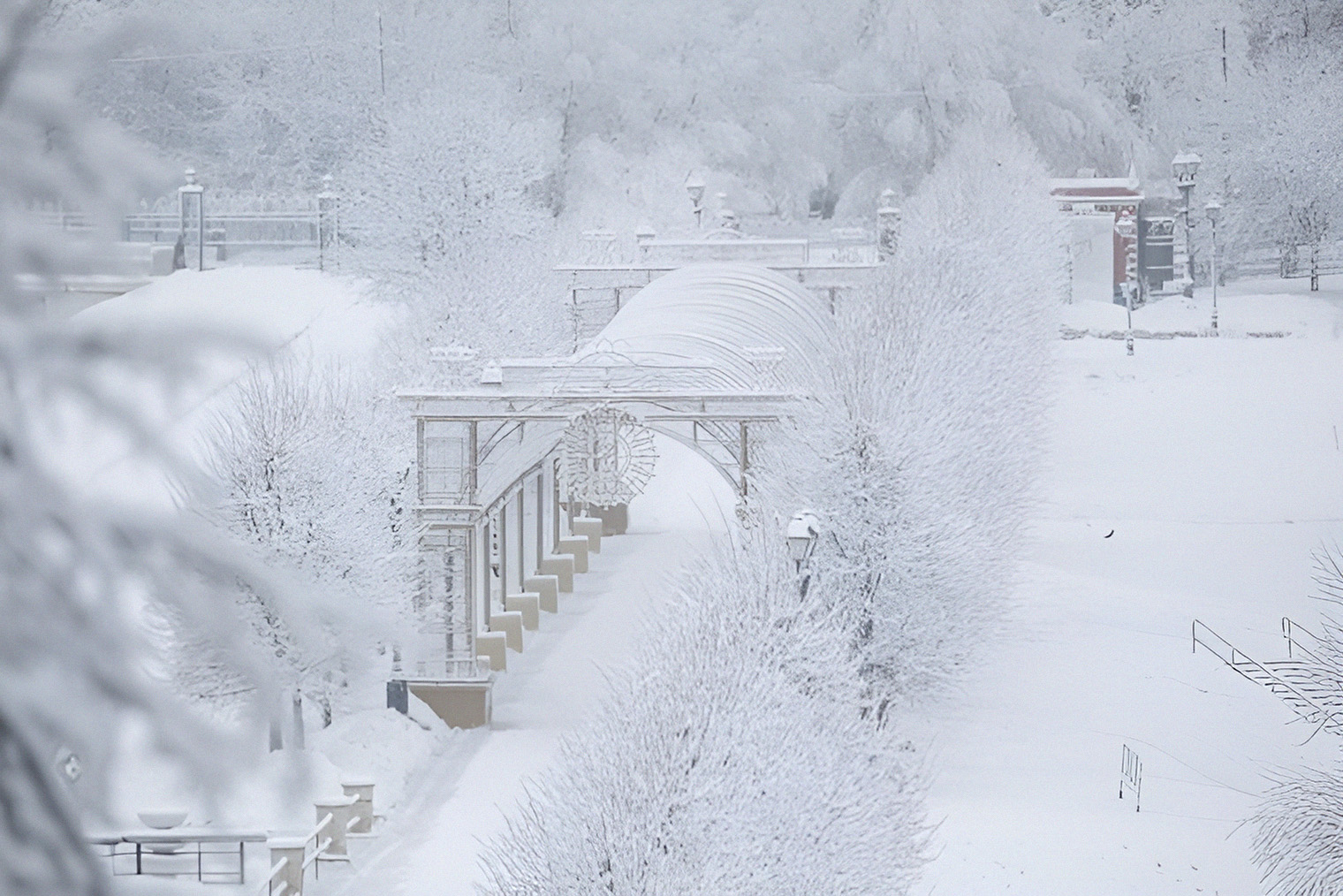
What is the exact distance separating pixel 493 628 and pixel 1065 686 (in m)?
8.45

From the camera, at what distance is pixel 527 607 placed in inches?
1206

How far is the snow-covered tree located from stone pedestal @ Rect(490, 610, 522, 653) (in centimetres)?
2709

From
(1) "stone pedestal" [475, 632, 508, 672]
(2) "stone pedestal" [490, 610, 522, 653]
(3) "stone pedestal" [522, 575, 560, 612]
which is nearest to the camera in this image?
(1) "stone pedestal" [475, 632, 508, 672]

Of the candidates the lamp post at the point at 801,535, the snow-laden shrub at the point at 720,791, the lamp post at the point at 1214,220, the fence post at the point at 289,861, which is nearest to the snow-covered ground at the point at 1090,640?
the fence post at the point at 289,861

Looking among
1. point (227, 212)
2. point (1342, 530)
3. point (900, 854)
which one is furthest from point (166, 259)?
point (900, 854)

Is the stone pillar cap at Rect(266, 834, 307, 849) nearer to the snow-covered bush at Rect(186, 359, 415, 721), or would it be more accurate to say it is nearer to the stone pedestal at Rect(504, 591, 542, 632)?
the snow-covered bush at Rect(186, 359, 415, 721)

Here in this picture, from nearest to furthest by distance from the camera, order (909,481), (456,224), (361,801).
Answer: (361,801), (909,481), (456,224)

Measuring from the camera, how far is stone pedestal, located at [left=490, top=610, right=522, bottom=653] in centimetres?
2917

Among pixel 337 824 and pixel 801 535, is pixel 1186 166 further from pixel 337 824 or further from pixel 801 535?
pixel 801 535

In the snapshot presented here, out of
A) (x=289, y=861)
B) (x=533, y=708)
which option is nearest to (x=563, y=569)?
(x=533, y=708)

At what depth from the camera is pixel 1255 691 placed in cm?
2639

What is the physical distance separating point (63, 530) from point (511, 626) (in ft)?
89.8

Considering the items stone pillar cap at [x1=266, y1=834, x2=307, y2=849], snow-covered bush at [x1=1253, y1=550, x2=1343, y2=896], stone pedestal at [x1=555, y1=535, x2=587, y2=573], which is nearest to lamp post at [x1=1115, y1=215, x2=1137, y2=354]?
stone pedestal at [x1=555, y1=535, x2=587, y2=573]

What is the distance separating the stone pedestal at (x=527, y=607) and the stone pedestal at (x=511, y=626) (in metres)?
1.17
